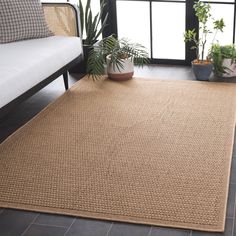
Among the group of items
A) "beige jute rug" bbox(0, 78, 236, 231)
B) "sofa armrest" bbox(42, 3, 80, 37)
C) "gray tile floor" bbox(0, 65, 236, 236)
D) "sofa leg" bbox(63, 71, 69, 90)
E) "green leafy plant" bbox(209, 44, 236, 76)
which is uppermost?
"sofa armrest" bbox(42, 3, 80, 37)

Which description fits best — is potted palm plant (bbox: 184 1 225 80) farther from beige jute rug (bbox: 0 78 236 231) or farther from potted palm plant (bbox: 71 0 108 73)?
potted palm plant (bbox: 71 0 108 73)

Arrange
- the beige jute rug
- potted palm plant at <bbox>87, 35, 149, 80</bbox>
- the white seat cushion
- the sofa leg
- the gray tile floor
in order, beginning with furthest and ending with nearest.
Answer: potted palm plant at <bbox>87, 35, 149, 80</bbox> → the sofa leg → the white seat cushion → the beige jute rug → the gray tile floor

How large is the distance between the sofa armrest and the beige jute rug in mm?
544

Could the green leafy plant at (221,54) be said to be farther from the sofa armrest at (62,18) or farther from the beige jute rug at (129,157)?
the sofa armrest at (62,18)

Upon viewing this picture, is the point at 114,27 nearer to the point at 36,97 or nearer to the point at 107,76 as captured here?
the point at 107,76

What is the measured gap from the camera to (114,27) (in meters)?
4.45

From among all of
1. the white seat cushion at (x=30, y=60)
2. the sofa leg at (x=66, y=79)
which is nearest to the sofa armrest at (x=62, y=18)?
the white seat cushion at (x=30, y=60)

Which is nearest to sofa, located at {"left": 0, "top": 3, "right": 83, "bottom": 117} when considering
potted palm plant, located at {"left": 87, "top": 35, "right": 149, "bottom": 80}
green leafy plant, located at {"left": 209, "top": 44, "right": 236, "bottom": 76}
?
potted palm plant, located at {"left": 87, "top": 35, "right": 149, "bottom": 80}

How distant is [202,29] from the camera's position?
13.4ft

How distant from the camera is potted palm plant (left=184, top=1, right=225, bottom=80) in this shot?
371 centimetres

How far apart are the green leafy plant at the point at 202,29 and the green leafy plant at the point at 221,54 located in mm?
96

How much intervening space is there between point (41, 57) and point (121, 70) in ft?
2.81

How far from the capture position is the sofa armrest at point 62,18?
3789 millimetres

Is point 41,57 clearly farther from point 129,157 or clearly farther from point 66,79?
point 129,157
